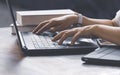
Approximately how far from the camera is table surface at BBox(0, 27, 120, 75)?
84 cm

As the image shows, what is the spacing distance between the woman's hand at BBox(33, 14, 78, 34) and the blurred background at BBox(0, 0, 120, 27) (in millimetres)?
1078

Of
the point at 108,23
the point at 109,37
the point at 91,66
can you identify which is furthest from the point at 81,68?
the point at 108,23

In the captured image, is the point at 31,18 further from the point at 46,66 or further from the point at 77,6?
the point at 77,6

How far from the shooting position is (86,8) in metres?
2.50

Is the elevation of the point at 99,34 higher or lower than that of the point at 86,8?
higher

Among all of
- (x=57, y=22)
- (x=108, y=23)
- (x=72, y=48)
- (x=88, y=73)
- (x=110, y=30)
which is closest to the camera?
(x=88, y=73)

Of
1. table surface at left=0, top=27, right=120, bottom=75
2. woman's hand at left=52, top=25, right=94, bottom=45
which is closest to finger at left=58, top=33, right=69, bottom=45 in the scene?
woman's hand at left=52, top=25, right=94, bottom=45

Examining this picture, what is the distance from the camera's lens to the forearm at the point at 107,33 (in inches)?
43.8

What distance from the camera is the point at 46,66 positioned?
897 mm

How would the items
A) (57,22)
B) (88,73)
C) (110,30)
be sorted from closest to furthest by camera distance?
(88,73), (110,30), (57,22)

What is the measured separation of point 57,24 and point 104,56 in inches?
16.7

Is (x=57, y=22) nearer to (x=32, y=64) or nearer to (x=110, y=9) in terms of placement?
(x=32, y=64)

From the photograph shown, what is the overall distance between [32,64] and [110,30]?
0.37 m

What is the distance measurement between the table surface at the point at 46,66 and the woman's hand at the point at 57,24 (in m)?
0.25
